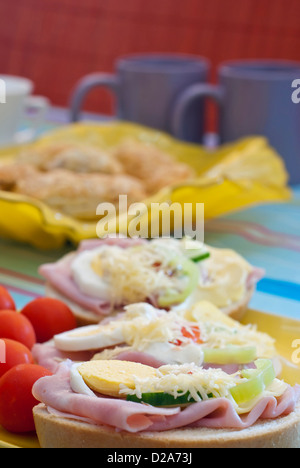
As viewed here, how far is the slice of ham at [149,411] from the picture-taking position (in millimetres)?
792

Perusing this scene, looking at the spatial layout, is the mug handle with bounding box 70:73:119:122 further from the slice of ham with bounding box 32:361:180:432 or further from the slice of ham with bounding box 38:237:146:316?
the slice of ham with bounding box 32:361:180:432

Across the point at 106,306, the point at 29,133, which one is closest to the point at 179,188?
the point at 106,306

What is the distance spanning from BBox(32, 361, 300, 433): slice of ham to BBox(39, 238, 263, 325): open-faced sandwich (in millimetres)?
381

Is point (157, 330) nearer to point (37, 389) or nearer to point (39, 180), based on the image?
point (37, 389)

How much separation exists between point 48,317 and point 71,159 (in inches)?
32.4

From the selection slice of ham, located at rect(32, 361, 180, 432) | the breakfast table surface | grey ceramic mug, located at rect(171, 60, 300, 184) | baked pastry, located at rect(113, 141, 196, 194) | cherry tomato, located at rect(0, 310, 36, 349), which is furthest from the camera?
grey ceramic mug, located at rect(171, 60, 300, 184)

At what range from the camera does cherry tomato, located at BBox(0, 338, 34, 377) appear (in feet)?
3.35

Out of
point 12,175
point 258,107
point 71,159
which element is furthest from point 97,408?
point 258,107

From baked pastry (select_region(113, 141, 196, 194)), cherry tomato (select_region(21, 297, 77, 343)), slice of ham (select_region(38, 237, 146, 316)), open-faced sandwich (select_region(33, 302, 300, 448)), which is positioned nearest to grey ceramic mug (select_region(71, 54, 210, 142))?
baked pastry (select_region(113, 141, 196, 194))

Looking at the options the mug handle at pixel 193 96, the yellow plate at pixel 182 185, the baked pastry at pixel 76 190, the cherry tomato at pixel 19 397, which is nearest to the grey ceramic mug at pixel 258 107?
the mug handle at pixel 193 96

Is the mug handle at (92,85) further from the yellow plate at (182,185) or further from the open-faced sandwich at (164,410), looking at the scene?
the open-faced sandwich at (164,410)

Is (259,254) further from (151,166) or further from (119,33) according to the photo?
(119,33)

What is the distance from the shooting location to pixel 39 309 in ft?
3.99

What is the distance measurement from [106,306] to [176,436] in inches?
19.0
